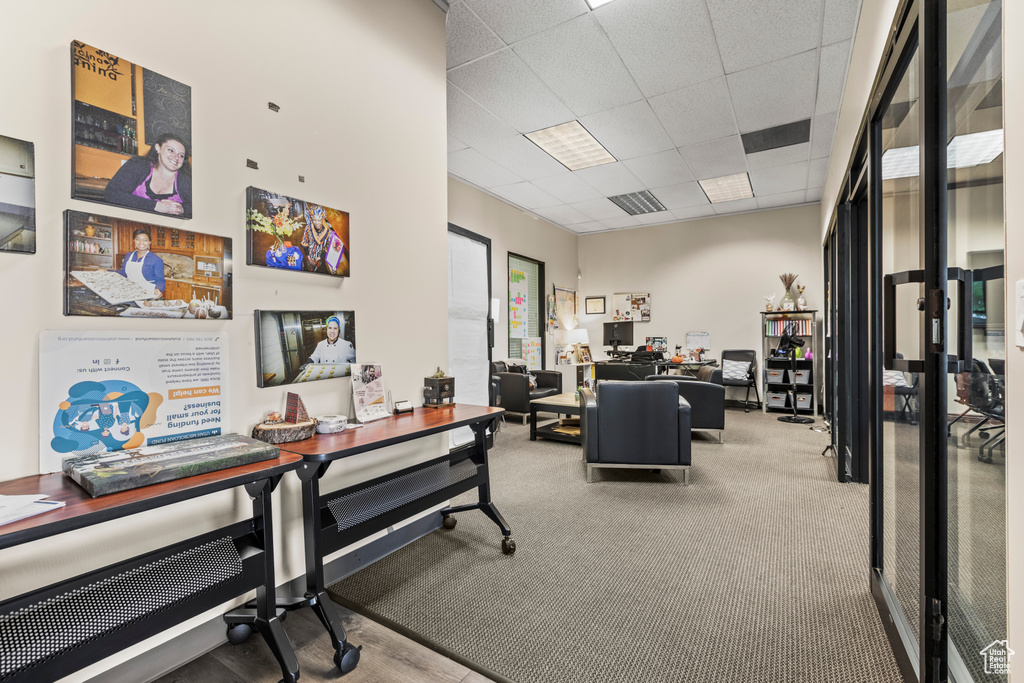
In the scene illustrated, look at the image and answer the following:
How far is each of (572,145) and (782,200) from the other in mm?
3622

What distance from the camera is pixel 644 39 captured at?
2.90m

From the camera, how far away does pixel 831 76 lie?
10.9ft

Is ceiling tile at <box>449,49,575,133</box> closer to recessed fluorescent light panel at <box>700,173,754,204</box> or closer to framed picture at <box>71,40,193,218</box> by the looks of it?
framed picture at <box>71,40,193,218</box>

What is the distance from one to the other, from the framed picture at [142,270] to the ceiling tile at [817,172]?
18.4 ft

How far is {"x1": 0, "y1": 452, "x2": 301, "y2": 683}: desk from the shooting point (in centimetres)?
105

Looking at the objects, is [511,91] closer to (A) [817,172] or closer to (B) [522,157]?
(B) [522,157]

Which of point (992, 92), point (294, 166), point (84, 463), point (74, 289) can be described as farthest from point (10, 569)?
point (992, 92)

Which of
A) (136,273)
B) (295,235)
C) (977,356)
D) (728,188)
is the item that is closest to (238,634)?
(136,273)

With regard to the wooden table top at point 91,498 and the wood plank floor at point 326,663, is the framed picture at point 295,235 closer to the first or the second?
the wooden table top at point 91,498

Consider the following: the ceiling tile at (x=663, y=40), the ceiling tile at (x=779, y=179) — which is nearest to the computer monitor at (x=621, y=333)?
the ceiling tile at (x=779, y=179)

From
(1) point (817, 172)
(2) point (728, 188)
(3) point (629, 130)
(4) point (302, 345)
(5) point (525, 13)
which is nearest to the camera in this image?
(4) point (302, 345)

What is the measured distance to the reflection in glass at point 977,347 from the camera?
92 centimetres

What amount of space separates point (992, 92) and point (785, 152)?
4412 millimetres

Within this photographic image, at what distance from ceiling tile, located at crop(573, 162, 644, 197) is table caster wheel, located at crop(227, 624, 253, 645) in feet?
15.9
